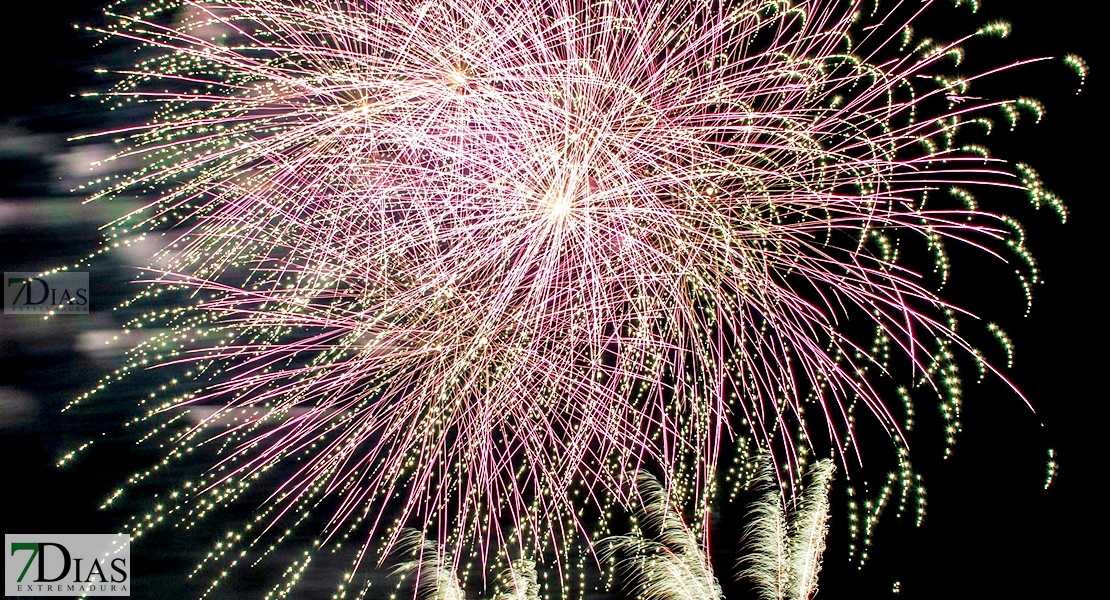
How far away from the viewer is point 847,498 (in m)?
1.64

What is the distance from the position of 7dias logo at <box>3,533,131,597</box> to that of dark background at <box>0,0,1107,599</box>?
42mm

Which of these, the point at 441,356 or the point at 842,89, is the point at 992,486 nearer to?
the point at 842,89

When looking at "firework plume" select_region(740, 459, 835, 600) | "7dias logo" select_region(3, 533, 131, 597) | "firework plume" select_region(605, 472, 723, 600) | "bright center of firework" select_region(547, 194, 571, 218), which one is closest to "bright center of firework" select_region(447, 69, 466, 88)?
"bright center of firework" select_region(547, 194, 571, 218)

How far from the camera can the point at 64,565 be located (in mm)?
1820

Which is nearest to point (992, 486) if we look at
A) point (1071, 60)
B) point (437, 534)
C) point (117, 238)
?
point (1071, 60)

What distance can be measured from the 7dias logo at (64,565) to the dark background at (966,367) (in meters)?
0.04

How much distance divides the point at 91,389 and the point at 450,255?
119cm

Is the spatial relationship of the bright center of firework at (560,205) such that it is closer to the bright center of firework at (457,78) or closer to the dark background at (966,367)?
the bright center of firework at (457,78)
